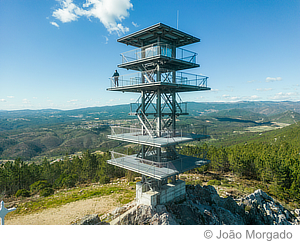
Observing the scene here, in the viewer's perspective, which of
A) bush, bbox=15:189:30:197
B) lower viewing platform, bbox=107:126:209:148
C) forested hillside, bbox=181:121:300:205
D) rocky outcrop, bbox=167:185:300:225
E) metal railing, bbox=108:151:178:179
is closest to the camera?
metal railing, bbox=108:151:178:179

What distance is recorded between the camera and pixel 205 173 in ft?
133

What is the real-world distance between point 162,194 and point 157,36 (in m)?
11.4

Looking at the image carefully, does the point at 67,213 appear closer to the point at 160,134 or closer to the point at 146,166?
the point at 146,166

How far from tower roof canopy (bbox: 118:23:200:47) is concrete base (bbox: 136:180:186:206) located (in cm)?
1097

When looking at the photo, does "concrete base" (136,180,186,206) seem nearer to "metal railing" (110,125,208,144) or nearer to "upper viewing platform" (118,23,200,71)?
"metal railing" (110,125,208,144)

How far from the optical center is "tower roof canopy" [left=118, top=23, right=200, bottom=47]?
1134 centimetres

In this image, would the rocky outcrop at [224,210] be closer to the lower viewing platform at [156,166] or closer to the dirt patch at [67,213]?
the lower viewing platform at [156,166]

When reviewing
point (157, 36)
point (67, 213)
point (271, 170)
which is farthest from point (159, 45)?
point (271, 170)

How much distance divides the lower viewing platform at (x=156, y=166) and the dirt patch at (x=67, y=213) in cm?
A: 624

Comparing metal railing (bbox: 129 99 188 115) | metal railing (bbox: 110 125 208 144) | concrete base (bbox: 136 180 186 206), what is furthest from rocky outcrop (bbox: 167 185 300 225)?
metal railing (bbox: 129 99 188 115)

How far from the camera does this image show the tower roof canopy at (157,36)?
1134 cm

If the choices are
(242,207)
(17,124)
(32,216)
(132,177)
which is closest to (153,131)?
(242,207)

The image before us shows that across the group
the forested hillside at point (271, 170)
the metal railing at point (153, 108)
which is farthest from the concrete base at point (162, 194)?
the forested hillside at point (271, 170)
